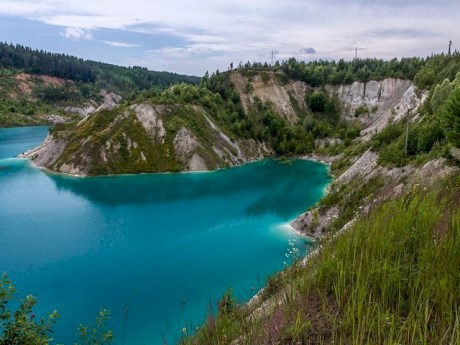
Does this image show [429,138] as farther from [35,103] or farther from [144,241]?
[35,103]

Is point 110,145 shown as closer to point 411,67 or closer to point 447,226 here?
point 447,226

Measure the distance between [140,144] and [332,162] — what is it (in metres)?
42.0

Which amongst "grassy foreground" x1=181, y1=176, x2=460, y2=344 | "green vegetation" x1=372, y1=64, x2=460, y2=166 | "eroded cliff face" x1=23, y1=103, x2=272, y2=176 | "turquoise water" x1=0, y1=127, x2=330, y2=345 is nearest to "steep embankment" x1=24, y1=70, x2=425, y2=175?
"eroded cliff face" x1=23, y1=103, x2=272, y2=176

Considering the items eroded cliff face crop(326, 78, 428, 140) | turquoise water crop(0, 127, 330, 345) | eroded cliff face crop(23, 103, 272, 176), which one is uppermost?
eroded cliff face crop(326, 78, 428, 140)

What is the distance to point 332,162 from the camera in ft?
294

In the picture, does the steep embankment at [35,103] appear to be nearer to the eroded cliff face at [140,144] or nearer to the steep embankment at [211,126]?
the steep embankment at [211,126]

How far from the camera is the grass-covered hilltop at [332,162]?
5445 millimetres

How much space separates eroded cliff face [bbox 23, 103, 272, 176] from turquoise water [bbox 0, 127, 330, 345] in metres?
4.08

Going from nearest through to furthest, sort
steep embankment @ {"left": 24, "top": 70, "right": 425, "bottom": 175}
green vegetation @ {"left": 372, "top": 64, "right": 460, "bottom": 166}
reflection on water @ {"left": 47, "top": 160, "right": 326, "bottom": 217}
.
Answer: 1. green vegetation @ {"left": 372, "top": 64, "right": 460, "bottom": 166}
2. reflection on water @ {"left": 47, "top": 160, "right": 326, "bottom": 217}
3. steep embankment @ {"left": 24, "top": 70, "right": 425, "bottom": 175}

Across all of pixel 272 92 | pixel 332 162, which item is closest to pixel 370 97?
pixel 272 92

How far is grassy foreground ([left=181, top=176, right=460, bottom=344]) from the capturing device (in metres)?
4.93

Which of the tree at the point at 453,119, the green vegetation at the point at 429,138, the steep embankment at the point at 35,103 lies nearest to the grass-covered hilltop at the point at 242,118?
the green vegetation at the point at 429,138

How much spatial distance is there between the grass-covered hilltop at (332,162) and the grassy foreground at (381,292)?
0.02m

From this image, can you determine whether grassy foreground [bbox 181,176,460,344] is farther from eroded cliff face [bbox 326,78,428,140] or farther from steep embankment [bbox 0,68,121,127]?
steep embankment [bbox 0,68,121,127]
